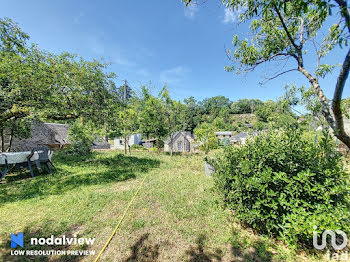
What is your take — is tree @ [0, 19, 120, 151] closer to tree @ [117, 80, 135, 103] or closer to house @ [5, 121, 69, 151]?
tree @ [117, 80, 135, 103]


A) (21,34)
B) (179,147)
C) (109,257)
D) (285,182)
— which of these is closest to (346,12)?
(285,182)

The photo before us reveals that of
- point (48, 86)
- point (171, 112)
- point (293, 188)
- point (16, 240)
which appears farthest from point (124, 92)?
point (293, 188)

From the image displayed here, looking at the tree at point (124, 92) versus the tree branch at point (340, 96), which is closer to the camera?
the tree branch at point (340, 96)

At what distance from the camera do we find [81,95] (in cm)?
545

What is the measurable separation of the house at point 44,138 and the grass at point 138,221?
11486 millimetres

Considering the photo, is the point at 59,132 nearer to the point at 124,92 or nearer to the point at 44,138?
the point at 44,138

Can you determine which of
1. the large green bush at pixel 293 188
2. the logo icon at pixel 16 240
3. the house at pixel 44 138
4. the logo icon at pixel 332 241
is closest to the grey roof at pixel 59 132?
the house at pixel 44 138

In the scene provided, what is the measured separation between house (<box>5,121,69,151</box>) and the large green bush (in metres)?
16.0

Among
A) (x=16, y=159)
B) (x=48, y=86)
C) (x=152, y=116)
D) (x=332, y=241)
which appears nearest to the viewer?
(x=332, y=241)

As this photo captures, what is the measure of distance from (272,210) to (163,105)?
1091 centimetres

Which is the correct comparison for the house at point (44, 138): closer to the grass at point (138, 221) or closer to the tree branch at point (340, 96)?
the grass at point (138, 221)

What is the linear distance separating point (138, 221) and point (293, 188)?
3.06 meters

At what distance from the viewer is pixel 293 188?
220cm

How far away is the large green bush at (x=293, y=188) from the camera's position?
2055 mm
